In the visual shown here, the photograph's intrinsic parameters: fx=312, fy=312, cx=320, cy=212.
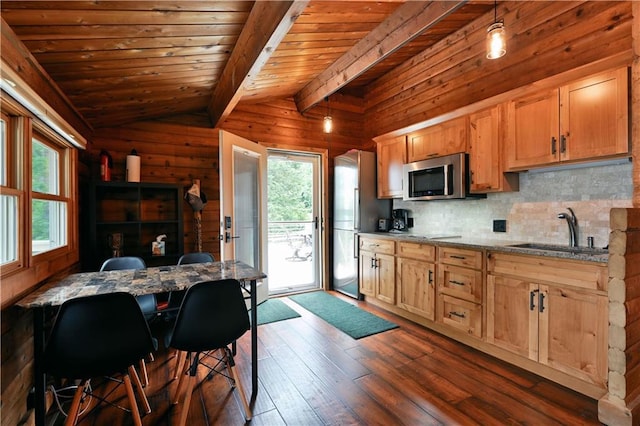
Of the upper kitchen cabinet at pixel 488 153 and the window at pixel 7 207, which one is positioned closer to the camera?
the window at pixel 7 207

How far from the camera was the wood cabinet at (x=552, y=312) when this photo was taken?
2002 mm

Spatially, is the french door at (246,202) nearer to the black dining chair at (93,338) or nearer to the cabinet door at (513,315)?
the black dining chair at (93,338)

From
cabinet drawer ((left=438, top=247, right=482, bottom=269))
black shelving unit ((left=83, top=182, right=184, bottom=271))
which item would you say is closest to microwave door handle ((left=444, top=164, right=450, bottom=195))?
cabinet drawer ((left=438, top=247, right=482, bottom=269))

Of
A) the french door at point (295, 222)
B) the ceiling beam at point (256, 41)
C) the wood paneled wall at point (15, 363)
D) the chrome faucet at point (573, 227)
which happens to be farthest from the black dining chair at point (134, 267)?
the chrome faucet at point (573, 227)

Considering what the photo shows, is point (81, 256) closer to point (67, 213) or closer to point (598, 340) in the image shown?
point (67, 213)

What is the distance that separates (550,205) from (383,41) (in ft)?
6.86

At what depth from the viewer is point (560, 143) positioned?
243 cm

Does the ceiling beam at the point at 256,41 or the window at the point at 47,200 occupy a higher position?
the ceiling beam at the point at 256,41

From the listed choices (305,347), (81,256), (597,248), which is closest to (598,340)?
(597,248)

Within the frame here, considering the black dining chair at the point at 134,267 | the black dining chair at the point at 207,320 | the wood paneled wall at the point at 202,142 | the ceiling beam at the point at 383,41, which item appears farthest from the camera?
the wood paneled wall at the point at 202,142

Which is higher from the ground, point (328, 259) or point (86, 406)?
point (328, 259)

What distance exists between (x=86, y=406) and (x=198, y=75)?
2.56 metres

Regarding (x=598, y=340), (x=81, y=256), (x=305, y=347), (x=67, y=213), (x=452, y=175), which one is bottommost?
(x=305, y=347)

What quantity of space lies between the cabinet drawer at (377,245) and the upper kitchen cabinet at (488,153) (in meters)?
1.07
